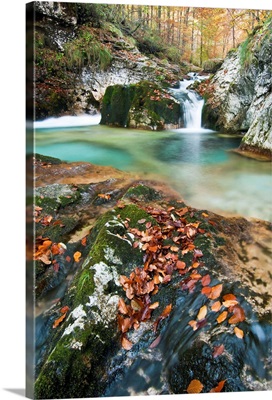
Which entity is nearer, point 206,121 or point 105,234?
point 105,234

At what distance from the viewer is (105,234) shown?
293 centimetres

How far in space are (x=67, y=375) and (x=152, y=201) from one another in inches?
54.7

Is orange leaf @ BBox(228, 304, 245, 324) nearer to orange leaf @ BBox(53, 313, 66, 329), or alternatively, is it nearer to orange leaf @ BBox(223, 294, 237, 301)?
orange leaf @ BBox(223, 294, 237, 301)

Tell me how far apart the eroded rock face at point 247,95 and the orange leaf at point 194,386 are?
1.84 m

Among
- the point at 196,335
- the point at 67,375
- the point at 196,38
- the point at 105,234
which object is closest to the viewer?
the point at 67,375

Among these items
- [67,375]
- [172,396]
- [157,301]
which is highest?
[157,301]

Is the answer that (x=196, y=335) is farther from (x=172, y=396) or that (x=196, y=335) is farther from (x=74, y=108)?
(x=74, y=108)

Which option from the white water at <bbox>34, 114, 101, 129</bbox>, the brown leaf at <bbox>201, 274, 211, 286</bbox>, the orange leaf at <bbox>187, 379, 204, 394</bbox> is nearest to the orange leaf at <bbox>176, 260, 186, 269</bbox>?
the brown leaf at <bbox>201, 274, 211, 286</bbox>

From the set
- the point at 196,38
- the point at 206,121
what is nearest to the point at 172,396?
the point at 206,121

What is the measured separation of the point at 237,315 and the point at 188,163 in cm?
120

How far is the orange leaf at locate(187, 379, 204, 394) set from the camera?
2.71 meters

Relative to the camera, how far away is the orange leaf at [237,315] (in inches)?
109

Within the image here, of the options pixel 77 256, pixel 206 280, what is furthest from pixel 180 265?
pixel 77 256

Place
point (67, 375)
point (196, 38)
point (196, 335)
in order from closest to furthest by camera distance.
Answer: point (67, 375)
point (196, 335)
point (196, 38)
